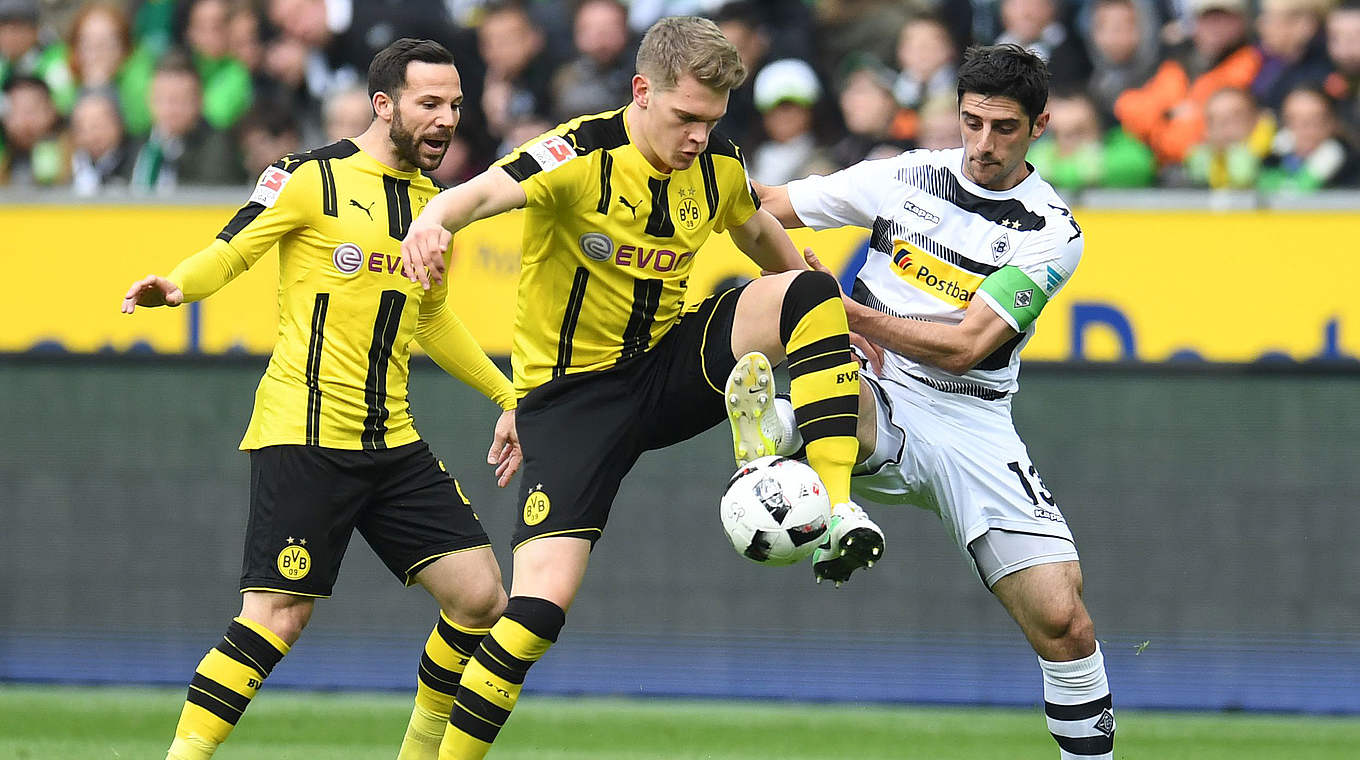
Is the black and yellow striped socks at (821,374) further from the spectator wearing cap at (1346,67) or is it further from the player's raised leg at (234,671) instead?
the spectator wearing cap at (1346,67)

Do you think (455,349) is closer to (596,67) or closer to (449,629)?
(449,629)

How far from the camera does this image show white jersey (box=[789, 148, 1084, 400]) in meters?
6.29

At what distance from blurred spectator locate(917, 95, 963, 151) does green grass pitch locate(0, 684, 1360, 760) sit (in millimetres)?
3128

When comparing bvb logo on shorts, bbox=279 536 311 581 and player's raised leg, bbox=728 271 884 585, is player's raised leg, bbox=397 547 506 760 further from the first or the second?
player's raised leg, bbox=728 271 884 585

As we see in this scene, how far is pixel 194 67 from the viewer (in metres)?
11.6

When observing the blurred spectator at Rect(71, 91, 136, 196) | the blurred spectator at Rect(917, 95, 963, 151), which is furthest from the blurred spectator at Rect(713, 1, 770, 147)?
the blurred spectator at Rect(71, 91, 136, 196)

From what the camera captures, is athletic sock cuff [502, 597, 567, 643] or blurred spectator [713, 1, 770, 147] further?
blurred spectator [713, 1, 770, 147]

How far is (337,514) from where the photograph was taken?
626 centimetres

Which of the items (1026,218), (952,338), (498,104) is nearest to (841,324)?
(952,338)

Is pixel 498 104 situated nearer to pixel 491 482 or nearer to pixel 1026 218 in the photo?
pixel 491 482

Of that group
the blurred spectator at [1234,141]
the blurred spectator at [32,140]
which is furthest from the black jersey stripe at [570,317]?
the blurred spectator at [32,140]

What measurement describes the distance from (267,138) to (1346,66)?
6.13 metres

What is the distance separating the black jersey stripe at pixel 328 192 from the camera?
20.3 feet

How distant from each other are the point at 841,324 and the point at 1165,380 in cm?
361
